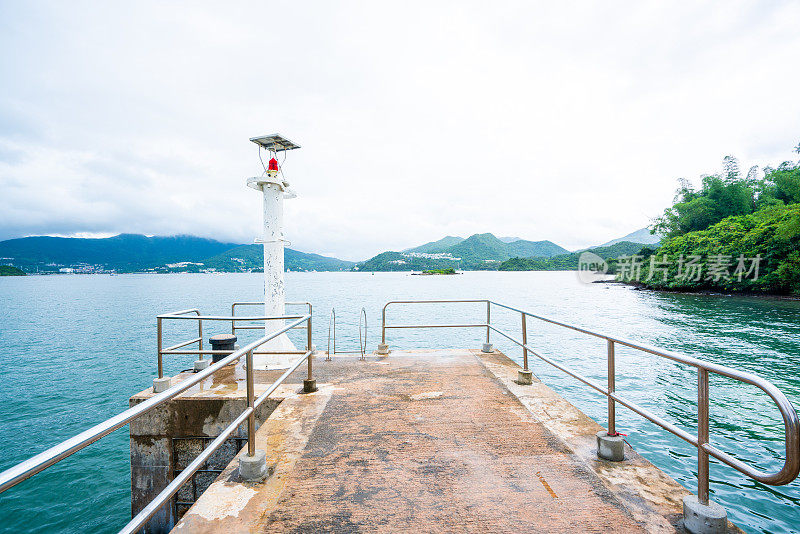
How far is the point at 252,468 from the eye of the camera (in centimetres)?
319

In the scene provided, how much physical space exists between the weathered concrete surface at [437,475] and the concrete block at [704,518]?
13cm

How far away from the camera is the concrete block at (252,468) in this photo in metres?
3.18

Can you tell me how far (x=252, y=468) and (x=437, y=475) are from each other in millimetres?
1550

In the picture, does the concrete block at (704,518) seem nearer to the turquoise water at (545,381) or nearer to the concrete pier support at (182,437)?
the concrete pier support at (182,437)

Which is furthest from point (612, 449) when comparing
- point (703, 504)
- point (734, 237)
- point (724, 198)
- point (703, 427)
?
point (724, 198)

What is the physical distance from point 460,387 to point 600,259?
455 feet

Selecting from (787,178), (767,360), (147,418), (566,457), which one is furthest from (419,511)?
(787,178)

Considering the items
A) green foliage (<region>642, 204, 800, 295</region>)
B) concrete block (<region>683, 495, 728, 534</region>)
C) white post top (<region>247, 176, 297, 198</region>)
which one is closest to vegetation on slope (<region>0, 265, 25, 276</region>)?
white post top (<region>247, 176, 297, 198</region>)

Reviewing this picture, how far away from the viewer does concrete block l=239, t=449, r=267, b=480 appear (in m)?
3.18

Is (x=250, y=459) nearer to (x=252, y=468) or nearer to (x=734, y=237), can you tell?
(x=252, y=468)

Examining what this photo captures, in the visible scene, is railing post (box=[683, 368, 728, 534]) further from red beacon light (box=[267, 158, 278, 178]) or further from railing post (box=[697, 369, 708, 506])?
red beacon light (box=[267, 158, 278, 178])

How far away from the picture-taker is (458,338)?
23.2 meters

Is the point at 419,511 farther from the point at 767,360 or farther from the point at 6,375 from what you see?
the point at 6,375

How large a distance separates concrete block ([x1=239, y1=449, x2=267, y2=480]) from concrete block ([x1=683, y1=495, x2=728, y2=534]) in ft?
10.2
